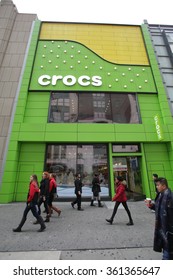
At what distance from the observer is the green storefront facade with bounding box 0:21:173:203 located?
1048 centimetres

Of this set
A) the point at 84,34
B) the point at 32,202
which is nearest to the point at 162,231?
the point at 32,202

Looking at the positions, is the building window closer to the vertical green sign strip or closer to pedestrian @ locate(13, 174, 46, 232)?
the vertical green sign strip

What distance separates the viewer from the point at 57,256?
3.53m

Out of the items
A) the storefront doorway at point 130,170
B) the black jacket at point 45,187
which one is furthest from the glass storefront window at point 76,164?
the black jacket at point 45,187

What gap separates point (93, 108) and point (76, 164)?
4788 mm

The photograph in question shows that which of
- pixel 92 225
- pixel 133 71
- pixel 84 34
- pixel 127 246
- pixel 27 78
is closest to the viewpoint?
pixel 127 246

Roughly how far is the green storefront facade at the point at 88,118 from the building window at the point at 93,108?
0.26 feet

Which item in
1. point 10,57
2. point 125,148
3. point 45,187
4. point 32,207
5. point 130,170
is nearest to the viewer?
point 32,207

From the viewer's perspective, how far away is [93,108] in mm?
12289

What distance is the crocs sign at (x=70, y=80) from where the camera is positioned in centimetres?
1238

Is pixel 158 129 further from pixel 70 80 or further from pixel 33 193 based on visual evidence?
pixel 33 193

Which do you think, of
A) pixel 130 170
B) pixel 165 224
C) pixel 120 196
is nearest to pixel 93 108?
pixel 130 170
